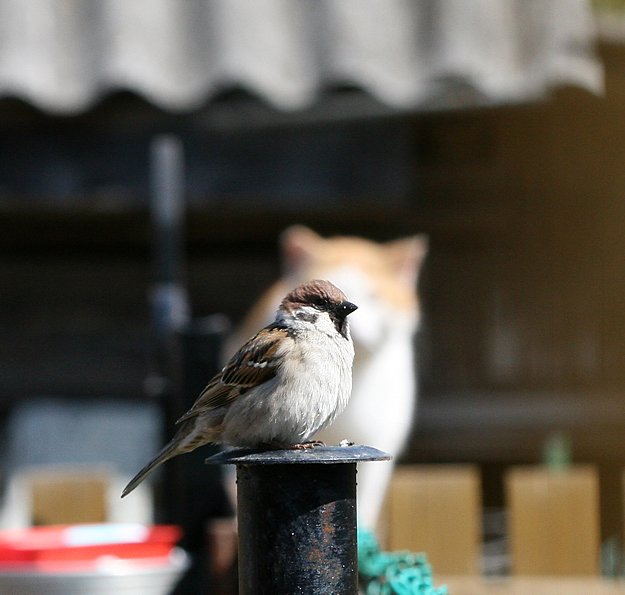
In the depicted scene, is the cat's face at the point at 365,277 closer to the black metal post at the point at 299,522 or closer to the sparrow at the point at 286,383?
the sparrow at the point at 286,383

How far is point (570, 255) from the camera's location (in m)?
5.41

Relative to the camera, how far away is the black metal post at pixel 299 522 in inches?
65.6

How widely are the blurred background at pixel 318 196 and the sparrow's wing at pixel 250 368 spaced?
1.67m

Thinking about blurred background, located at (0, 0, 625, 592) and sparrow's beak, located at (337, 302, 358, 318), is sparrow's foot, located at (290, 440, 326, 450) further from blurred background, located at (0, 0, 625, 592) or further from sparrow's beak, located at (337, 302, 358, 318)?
blurred background, located at (0, 0, 625, 592)

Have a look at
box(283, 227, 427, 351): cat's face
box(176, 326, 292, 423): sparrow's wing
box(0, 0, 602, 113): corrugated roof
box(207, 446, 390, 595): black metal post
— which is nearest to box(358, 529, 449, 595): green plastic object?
box(207, 446, 390, 595): black metal post

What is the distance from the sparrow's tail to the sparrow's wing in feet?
0.18

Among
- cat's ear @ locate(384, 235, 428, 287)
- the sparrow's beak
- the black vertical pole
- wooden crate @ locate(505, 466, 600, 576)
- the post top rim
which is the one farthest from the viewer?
cat's ear @ locate(384, 235, 428, 287)

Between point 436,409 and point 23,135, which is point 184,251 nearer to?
point 23,135

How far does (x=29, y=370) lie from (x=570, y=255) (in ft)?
8.19

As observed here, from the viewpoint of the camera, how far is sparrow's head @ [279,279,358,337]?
6.28 ft

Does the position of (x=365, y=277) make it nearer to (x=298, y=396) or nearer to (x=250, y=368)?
(x=250, y=368)

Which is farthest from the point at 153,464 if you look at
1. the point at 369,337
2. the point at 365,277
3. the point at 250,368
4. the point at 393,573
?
the point at 365,277

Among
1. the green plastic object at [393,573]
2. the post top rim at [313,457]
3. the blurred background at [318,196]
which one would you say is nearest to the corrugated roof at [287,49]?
the blurred background at [318,196]

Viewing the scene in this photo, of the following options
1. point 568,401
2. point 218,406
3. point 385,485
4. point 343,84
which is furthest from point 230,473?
point 568,401
